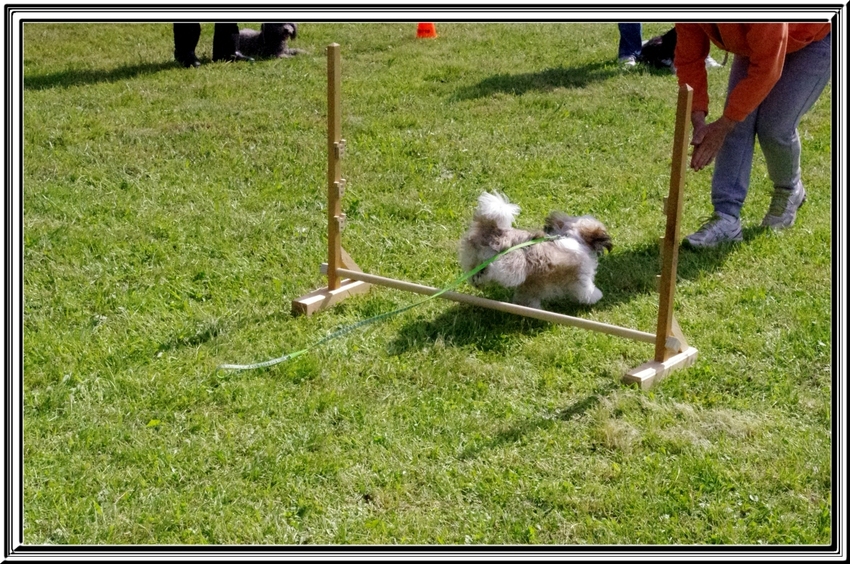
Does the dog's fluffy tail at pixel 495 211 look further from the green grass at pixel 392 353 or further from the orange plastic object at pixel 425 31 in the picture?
the orange plastic object at pixel 425 31

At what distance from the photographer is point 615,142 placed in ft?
26.2

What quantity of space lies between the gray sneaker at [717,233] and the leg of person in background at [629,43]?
5089mm

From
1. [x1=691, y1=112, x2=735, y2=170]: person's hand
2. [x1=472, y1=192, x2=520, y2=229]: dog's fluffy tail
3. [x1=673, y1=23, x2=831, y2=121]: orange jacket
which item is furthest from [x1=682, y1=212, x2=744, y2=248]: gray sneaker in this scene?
[x1=472, y1=192, x2=520, y2=229]: dog's fluffy tail

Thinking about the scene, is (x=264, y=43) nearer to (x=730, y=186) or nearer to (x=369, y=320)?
(x=730, y=186)

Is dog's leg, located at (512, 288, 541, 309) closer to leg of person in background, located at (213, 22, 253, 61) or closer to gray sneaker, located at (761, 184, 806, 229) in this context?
gray sneaker, located at (761, 184, 806, 229)

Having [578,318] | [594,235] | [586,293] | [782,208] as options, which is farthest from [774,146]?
[578,318]

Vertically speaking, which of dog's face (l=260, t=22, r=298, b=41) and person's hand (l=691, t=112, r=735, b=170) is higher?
dog's face (l=260, t=22, r=298, b=41)

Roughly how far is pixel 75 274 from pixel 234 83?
4940 mm

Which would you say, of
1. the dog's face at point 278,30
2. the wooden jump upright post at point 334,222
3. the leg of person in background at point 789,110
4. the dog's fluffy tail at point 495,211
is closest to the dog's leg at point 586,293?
the dog's fluffy tail at point 495,211

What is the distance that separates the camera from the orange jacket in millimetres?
4629

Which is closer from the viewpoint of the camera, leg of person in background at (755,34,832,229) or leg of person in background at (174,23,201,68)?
leg of person in background at (755,34,832,229)

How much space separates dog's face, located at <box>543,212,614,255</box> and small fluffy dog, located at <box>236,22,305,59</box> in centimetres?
691

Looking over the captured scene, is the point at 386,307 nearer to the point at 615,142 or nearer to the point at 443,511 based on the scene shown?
the point at 443,511

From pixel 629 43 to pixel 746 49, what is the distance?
6.00 metres
